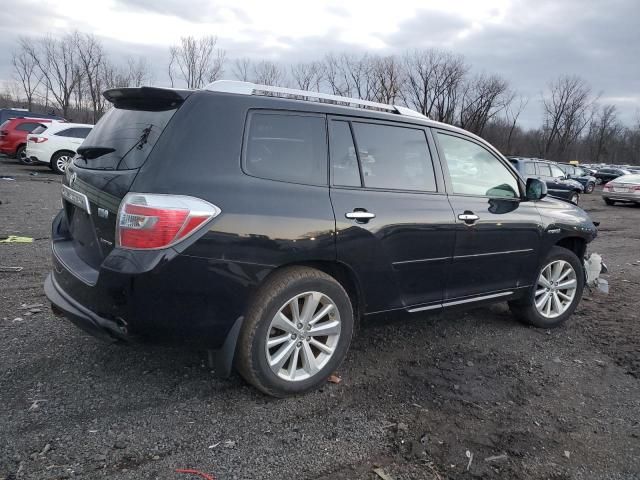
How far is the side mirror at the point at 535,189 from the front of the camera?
14.6ft

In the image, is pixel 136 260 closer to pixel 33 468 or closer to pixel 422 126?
pixel 33 468

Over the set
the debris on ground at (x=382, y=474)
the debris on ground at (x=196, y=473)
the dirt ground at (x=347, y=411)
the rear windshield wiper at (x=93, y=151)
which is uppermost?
the rear windshield wiper at (x=93, y=151)

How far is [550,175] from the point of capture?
67.5ft

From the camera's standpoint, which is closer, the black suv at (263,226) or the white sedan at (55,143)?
the black suv at (263,226)

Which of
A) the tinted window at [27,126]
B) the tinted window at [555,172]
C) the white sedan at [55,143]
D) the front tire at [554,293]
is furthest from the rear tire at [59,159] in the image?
the tinted window at [555,172]

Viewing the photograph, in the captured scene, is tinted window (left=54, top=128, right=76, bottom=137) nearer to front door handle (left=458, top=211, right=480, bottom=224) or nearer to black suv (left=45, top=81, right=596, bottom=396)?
black suv (left=45, top=81, right=596, bottom=396)

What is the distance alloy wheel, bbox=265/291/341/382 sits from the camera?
3004 millimetres

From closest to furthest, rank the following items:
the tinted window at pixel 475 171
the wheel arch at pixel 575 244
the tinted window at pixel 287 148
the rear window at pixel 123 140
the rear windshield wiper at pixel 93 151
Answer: the rear window at pixel 123 140, the tinted window at pixel 287 148, the rear windshield wiper at pixel 93 151, the tinted window at pixel 475 171, the wheel arch at pixel 575 244

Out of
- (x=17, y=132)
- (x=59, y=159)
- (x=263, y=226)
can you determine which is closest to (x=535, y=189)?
(x=263, y=226)

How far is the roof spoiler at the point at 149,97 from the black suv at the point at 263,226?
1cm

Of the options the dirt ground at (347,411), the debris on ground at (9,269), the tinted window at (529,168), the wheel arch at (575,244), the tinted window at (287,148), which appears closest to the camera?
the dirt ground at (347,411)

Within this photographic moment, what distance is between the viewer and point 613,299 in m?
5.88

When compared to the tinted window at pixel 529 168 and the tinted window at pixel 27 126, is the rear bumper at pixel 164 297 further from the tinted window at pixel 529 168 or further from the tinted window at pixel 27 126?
the tinted window at pixel 27 126

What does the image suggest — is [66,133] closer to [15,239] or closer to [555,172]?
[15,239]
